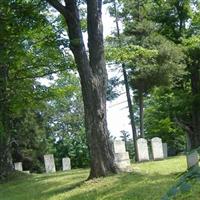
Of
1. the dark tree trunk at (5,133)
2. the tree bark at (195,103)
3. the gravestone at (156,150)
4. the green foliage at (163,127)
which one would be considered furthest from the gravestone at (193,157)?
the green foliage at (163,127)

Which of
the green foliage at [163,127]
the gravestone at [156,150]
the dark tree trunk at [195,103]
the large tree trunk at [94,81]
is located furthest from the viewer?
the green foliage at [163,127]

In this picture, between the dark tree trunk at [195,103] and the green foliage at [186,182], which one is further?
the dark tree trunk at [195,103]

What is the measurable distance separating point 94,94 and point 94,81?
365mm

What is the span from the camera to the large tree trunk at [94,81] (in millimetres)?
13656

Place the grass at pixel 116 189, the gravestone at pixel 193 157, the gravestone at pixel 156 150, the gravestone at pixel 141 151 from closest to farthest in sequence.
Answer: the gravestone at pixel 193 157 < the grass at pixel 116 189 < the gravestone at pixel 141 151 < the gravestone at pixel 156 150

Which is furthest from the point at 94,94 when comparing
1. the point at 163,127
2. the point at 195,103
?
the point at 163,127

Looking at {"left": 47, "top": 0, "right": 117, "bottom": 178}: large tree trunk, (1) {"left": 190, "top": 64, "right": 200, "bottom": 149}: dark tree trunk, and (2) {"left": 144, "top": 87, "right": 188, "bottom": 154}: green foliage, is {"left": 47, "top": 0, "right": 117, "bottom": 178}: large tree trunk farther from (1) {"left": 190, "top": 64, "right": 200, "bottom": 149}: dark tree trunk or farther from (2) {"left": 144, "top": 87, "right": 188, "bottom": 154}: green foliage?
(2) {"left": 144, "top": 87, "right": 188, "bottom": 154}: green foliage

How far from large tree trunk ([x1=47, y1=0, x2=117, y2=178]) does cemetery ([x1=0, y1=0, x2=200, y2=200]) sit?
28mm

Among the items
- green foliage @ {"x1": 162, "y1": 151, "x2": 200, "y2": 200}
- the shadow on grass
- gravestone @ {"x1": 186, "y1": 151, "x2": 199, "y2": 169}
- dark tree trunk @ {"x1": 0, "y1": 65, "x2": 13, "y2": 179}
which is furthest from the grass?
dark tree trunk @ {"x1": 0, "y1": 65, "x2": 13, "y2": 179}

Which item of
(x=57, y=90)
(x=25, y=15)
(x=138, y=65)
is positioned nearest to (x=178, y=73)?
(x=138, y=65)

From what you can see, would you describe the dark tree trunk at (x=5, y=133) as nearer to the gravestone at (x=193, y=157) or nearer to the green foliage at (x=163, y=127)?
the gravestone at (x=193, y=157)

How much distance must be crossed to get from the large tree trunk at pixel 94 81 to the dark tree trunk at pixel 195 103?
24.5m

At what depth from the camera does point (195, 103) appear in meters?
38.5

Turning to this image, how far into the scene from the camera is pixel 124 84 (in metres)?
31.5
